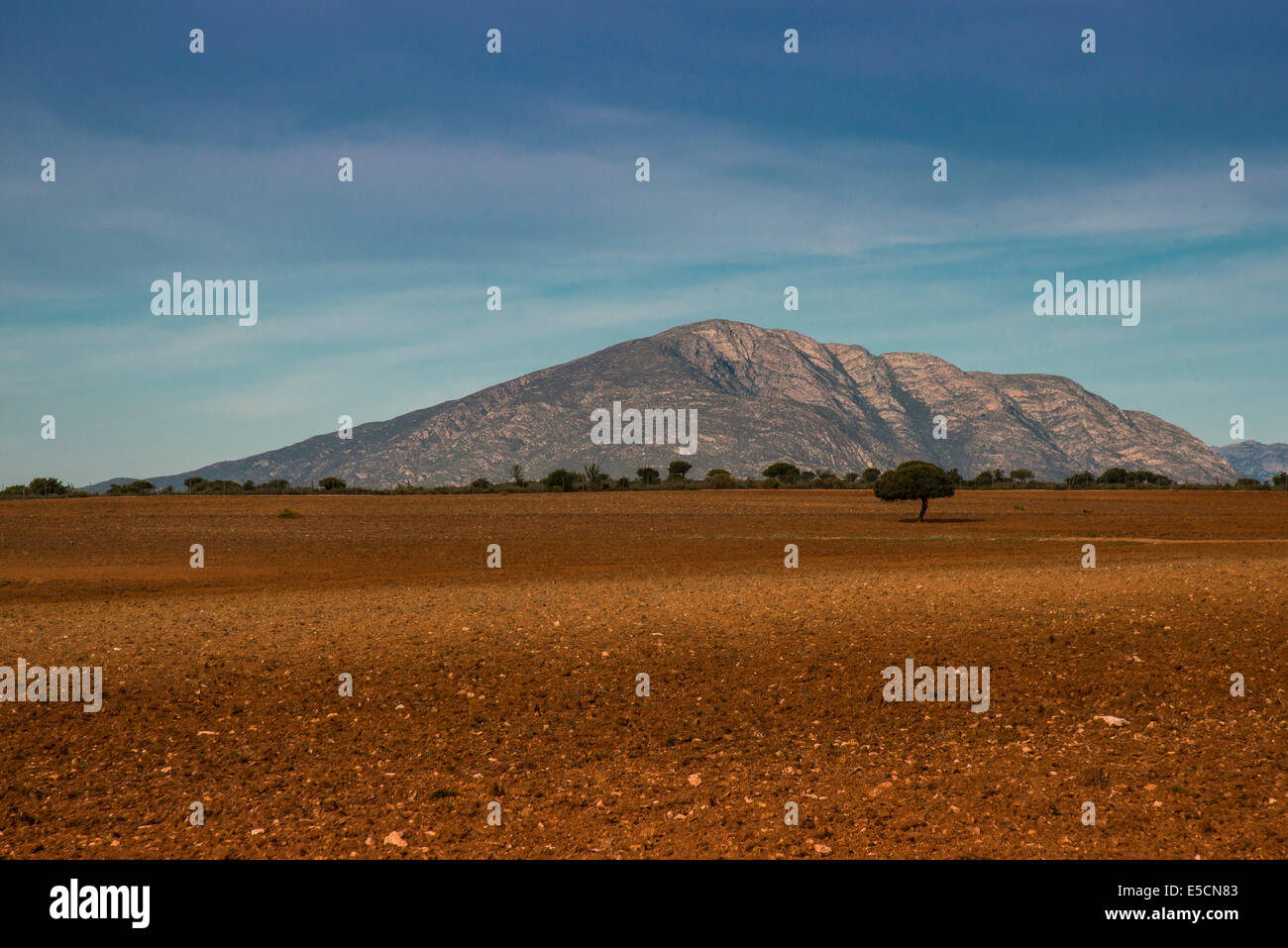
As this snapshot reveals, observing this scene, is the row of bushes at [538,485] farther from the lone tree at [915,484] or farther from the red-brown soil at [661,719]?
the red-brown soil at [661,719]

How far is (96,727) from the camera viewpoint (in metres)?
13.5

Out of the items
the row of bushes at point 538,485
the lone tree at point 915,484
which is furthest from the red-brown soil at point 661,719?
the row of bushes at point 538,485

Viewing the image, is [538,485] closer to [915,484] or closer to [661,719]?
[915,484]

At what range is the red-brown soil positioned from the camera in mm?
9938

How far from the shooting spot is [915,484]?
68.8 m

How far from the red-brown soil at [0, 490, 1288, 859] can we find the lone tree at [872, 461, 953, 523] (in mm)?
39869

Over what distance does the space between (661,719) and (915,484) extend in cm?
5916

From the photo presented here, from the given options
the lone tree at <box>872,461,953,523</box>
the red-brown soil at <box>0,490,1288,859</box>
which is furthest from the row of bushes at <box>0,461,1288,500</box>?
the red-brown soil at <box>0,490,1288,859</box>

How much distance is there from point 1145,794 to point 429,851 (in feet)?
27.7

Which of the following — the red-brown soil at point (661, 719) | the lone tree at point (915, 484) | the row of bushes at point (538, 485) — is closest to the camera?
the red-brown soil at point (661, 719)

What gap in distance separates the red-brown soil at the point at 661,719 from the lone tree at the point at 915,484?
39.9m

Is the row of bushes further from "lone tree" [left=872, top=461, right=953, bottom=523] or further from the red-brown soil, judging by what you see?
the red-brown soil

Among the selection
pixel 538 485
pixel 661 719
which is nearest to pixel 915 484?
pixel 661 719

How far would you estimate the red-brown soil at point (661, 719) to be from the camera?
994cm
